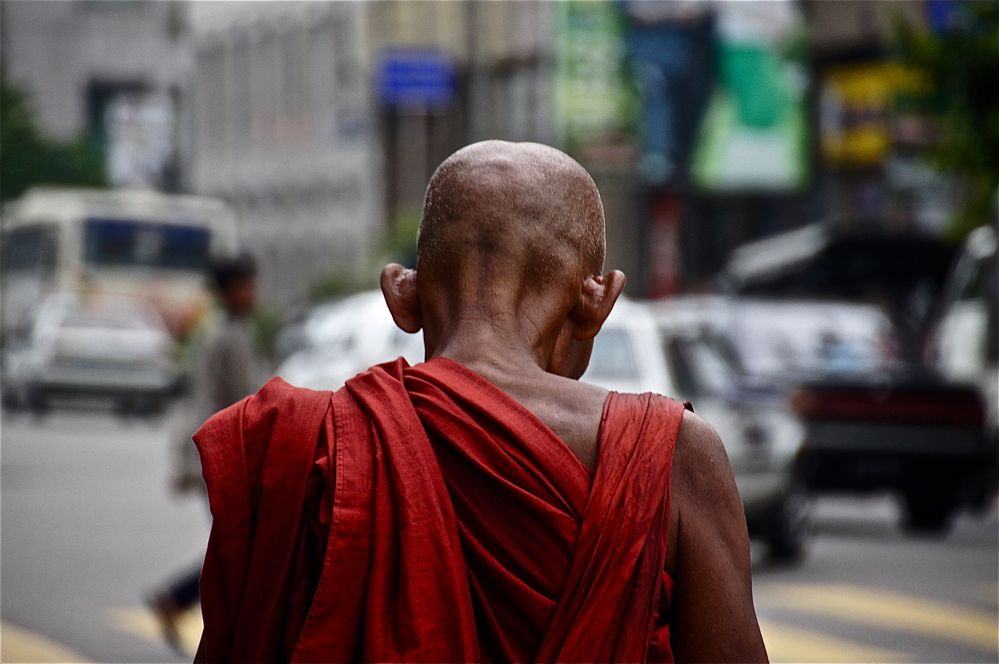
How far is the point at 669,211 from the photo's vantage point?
5338 cm

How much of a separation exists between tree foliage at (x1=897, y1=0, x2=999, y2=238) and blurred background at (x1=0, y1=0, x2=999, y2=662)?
0.03 meters

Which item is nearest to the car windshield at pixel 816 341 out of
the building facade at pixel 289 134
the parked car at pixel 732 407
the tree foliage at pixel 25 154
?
the parked car at pixel 732 407

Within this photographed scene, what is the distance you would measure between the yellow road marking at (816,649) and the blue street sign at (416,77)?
4810cm

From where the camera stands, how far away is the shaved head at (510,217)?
229cm

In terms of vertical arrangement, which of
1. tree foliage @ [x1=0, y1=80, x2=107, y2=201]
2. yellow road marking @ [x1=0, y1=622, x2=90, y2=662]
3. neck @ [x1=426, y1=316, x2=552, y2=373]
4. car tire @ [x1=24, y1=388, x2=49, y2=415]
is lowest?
car tire @ [x1=24, y1=388, x2=49, y2=415]

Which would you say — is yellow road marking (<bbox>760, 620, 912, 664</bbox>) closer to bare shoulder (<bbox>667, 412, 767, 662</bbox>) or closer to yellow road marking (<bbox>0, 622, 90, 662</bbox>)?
yellow road marking (<bbox>0, 622, 90, 662</bbox>)

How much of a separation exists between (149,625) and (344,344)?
19.1 feet

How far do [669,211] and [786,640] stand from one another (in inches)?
1769

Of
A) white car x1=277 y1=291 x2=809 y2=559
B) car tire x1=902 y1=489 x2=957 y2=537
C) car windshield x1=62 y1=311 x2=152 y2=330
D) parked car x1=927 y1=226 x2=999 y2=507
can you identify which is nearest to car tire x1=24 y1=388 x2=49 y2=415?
car windshield x1=62 y1=311 x2=152 y2=330

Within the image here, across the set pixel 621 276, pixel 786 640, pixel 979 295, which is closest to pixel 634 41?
pixel 979 295

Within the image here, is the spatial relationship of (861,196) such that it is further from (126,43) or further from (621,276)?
(621,276)

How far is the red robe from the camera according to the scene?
211cm

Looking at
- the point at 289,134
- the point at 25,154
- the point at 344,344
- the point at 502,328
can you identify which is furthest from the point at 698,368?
the point at 289,134

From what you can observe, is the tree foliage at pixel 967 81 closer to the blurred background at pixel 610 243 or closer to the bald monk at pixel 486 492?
the blurred background at pixel 610 243
